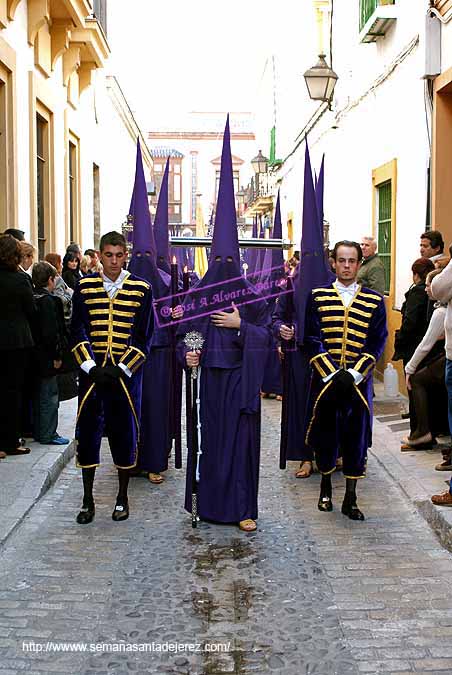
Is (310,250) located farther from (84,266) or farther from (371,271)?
(84,266)

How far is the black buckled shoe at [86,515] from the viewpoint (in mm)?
5895

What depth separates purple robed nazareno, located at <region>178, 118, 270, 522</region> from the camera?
560 centimetres

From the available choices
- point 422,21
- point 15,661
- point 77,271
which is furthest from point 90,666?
point 422,21

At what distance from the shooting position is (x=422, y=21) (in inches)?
397

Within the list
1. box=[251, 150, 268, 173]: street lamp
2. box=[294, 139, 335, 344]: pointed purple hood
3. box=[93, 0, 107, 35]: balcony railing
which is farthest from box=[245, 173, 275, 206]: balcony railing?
box=[294, 139, 335, 344]: pointed purple hood

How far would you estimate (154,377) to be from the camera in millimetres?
7051

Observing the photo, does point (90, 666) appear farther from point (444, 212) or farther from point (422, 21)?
point (422, 21)

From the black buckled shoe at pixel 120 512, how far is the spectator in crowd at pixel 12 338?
168 cm

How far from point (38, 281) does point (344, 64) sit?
945cm

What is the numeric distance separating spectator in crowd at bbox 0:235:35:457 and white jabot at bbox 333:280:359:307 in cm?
266

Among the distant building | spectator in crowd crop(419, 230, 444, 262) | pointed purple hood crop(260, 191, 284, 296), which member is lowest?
pointed purple hood crop(260, 191, 284, 296)

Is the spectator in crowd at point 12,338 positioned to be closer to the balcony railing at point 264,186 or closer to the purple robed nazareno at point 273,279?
the purple robed nazareno at point 273,279

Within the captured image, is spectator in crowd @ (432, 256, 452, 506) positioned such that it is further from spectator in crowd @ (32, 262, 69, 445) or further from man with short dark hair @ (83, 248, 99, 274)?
man with short dark hair @ (83, 248, 99, 274)

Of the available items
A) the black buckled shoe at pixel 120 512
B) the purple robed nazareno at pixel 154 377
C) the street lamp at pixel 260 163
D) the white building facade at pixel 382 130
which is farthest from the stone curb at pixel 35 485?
the street lamp at pixel 260 163
